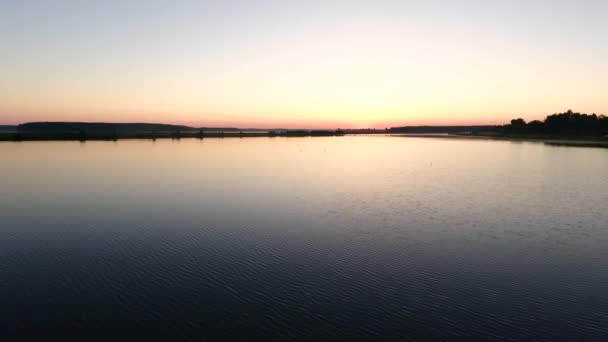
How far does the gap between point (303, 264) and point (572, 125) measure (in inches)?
6686

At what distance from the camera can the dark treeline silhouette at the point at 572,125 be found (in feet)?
433

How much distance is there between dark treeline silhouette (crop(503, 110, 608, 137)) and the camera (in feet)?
433

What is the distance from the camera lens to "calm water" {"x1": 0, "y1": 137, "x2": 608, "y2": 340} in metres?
9.24

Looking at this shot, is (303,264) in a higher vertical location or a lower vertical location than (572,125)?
lower

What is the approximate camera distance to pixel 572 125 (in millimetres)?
141125

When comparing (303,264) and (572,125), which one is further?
(572,125)

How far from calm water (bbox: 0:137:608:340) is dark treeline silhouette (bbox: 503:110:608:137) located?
13865cm

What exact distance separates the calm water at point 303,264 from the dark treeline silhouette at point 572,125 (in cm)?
13865

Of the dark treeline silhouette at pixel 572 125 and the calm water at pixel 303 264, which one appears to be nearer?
the calm water at pixel 303 264

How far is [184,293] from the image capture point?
10703 mm

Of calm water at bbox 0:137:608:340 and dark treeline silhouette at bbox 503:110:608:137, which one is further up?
dark treeline silhouette at bbox 503:110:608:137

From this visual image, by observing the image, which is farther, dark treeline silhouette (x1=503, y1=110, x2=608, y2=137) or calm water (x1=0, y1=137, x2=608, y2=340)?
dark treeline silhouette (x1=503, y1=110, x2=608, y2=137)

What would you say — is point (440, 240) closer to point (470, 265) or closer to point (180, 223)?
point (470, 265)

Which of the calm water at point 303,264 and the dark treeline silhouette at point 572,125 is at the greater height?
the dark treeline silhouette at point 572,125
